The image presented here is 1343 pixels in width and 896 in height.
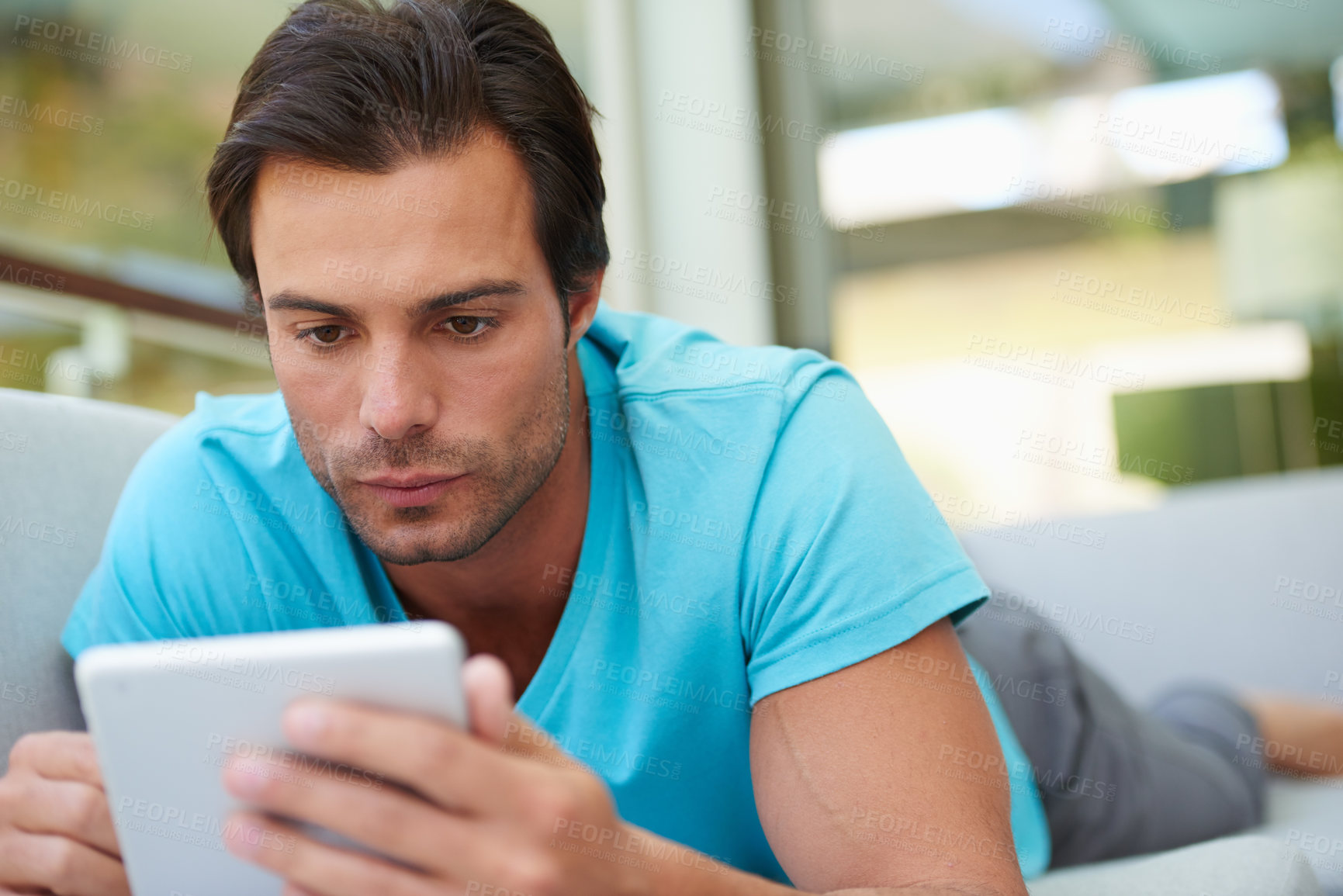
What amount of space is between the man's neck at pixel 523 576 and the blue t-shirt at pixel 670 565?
20mm

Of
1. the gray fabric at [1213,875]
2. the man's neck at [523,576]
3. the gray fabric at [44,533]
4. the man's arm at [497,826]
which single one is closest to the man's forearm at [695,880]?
the man's arm at [497,826]

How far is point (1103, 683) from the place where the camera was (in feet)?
5.56

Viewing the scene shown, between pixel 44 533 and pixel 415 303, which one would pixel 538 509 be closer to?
pixel 415 303

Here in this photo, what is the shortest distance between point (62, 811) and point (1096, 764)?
1359 mm

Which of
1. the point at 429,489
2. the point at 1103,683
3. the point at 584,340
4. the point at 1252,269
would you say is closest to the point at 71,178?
the point at 584,340

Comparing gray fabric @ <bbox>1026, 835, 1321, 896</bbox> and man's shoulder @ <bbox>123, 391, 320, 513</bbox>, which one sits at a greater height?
man's shoulder @ <bbox>123, 391, 320, 513</bbox>

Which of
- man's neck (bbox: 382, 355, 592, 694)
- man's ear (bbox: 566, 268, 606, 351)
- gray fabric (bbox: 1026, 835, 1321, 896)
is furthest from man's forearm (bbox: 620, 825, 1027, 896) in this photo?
man's ear (bbox: 566, 268, 606, 351)

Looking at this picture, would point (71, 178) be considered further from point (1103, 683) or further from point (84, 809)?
point (1103, 683)

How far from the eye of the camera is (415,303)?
42.6 inches

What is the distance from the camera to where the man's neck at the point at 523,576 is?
1.30 m

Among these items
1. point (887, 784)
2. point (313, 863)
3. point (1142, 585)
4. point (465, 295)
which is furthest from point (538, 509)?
point (1142, 585)

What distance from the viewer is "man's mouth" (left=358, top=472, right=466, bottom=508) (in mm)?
1107

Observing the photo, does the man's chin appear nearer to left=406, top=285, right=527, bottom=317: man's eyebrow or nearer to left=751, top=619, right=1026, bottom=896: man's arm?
left=406, top=285, right=527, bottom=317: man's eyebrow

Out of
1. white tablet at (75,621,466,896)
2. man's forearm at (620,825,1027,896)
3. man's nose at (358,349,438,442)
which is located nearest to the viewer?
white tablet at (75,621,466,896)
